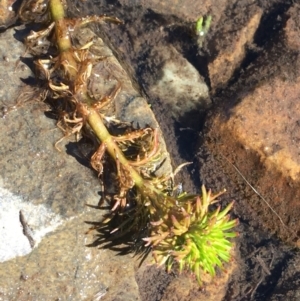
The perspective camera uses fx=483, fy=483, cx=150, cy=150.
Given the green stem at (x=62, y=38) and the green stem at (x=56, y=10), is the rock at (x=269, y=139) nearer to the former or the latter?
the green stem at (x=62, y=38)

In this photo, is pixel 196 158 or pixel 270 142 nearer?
pixel 270 142

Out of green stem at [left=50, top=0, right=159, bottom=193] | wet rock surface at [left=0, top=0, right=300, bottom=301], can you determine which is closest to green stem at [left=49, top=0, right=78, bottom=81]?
green stem at [left=50, top=0, right=159, bottom=193]

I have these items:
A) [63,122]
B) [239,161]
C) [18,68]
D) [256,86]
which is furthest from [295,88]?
[18,68]

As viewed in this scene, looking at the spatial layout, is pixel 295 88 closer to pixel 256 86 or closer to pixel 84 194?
pixel 256 86

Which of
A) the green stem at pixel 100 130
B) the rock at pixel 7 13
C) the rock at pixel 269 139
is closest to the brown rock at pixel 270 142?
the rock at pixel 269 139

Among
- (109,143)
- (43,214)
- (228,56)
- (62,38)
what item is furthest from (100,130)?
(228,56)

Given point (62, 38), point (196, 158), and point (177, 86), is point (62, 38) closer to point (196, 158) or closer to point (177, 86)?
point (177, 86)

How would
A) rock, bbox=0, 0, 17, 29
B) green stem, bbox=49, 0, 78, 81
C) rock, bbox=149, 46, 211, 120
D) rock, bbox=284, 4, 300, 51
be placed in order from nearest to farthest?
green stem, bbox=49, 0, 78, 81
rock, bbox=0, 0, 17, 29
rock, bbox=284, 4, 300, 51
rock, bbox=149, 46, 211, 120

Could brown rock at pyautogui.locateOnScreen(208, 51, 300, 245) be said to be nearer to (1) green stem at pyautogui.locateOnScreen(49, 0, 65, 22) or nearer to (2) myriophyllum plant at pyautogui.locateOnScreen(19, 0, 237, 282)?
(2) myriophyllum plant at pyautogui.locateOnScreen(19, 0, 237, 282)
